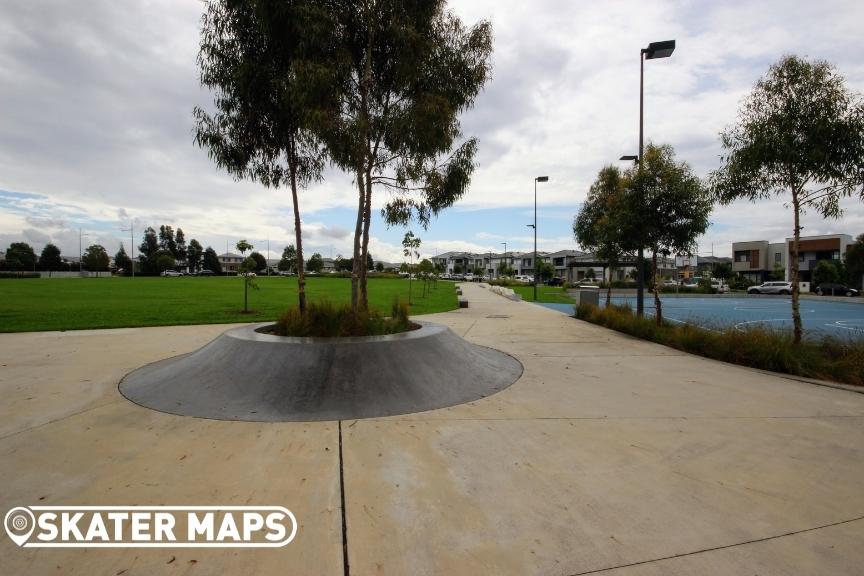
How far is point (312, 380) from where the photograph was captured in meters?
5.53

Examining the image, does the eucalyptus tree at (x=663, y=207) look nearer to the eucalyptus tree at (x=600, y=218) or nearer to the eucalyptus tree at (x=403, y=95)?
the eucalyptus tree at (x=600, y=218)

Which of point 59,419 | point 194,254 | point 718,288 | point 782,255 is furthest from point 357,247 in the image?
point 194,254

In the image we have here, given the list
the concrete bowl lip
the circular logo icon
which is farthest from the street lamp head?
the circular logo icon

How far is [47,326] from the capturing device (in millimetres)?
12812

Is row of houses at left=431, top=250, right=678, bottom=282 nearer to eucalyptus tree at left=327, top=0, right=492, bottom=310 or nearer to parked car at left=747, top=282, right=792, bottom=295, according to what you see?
parked car at left=747, top=282, right=792, bottom=295

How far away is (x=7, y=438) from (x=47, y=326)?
11.4m

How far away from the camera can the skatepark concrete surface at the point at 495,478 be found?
251 centimetres

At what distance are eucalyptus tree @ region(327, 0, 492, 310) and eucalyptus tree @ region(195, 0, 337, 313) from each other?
1.74 ft

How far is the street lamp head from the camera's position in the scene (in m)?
12.0

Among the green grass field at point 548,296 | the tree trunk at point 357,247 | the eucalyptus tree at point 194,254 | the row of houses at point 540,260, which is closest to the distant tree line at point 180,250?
the eucalyptus tree at point 194,254

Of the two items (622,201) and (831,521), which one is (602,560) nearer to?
(831,521)

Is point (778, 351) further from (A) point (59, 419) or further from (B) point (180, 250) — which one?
(B) point (180, 250)

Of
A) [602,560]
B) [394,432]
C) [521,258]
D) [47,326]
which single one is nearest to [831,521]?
[602,560]

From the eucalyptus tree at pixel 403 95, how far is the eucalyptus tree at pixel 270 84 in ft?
1.74
